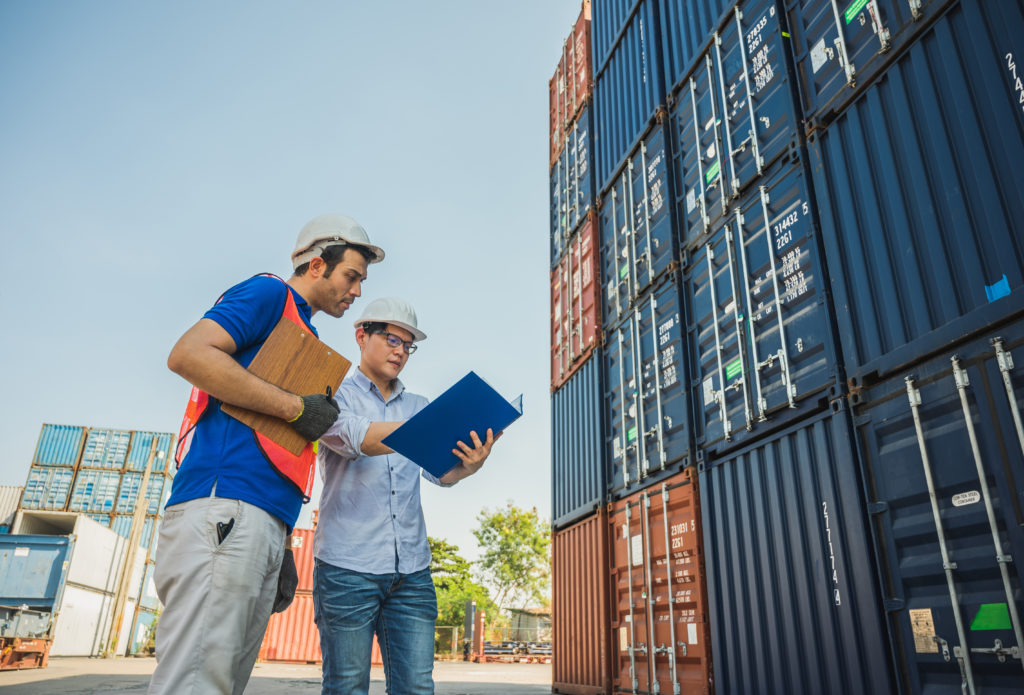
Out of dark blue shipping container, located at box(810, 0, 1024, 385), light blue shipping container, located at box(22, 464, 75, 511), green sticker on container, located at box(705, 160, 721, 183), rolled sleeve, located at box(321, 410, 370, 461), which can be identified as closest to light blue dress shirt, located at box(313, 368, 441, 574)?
rolled sleeve, located at box(321, 410, 370, 461)

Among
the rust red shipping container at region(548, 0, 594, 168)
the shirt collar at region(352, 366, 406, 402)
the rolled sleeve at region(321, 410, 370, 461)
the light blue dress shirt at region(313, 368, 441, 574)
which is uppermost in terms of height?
the rust red shipping container at region(548, 0, 594, 168)

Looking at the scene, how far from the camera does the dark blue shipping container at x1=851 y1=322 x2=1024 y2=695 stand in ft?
11.0

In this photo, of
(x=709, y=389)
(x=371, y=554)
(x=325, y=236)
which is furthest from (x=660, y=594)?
(x=325, y=236)

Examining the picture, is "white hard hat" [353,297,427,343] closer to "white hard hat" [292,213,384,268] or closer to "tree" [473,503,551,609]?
"white hard hat" [292,213,384,268]

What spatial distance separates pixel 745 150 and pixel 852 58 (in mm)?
1414

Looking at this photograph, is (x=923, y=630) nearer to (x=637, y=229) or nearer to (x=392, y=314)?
(x=392, y=314)

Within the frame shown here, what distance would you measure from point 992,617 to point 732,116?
16.5ft

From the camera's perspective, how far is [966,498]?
11.8 ft

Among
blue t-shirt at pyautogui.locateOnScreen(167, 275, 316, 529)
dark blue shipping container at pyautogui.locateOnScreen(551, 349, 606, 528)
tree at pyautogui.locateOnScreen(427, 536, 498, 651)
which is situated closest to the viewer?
blue t-shirt at pyautogui.locateOnScreen(167, 275, 316, 529)

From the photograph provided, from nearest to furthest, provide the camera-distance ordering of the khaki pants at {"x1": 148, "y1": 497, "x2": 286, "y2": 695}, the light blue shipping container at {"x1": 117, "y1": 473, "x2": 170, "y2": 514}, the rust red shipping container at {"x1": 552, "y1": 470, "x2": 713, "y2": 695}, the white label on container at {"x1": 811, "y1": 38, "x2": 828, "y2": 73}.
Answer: the khaki pants at {"x1": 148, "y1": 497, "x2": 286, "y2": 695} < the white label on container at {"x1": 811, "y1": 38, "x2": 828, "y2": 73} < the rust red shipping container at {"x1": 552, "y1": 470, "x2": 713, "y2": 695} < the light blue shipping container at {"x1": 117, "y1": 473, "x2": 170, "y2": 514}

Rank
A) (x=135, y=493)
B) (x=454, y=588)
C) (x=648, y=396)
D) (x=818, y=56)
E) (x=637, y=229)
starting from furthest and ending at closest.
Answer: (x=454, y=588) < (x=135, y=493) < (x=637, y=229) < (x=648, y=396) < (x=818, y=56)

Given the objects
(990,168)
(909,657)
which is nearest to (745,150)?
(990,168)

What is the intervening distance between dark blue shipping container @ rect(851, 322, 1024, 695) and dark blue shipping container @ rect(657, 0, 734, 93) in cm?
494

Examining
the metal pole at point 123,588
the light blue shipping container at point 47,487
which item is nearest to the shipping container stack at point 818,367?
the metal pole at point 123,588
